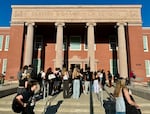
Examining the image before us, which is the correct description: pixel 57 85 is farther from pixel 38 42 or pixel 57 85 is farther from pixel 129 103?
pixel 38 42

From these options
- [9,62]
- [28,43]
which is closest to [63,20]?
[28,43]

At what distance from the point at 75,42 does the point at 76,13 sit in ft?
16.8

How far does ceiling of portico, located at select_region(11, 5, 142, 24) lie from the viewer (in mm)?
23984

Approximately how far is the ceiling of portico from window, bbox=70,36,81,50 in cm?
428

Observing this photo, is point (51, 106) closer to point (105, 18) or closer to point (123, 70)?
point (123, 70)

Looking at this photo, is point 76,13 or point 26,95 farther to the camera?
point 76,13

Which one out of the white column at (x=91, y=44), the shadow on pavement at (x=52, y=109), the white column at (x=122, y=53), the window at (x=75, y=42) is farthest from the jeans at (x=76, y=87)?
the window at (x=75, y=42)

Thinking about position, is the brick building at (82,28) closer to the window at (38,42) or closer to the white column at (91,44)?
the white column at (91,44)

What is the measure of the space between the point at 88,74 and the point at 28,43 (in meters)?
13.9

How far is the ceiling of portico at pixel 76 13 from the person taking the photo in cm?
2398

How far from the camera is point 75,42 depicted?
2780 centimetres

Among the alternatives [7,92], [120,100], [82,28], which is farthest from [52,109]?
[82,28]

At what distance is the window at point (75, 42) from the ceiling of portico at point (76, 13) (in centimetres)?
428

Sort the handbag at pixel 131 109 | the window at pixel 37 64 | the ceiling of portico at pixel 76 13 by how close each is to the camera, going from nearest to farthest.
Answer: the handbag at pixel 131 109
the ceiling of portico at pixel 76 13
the window at pixel 37 64
